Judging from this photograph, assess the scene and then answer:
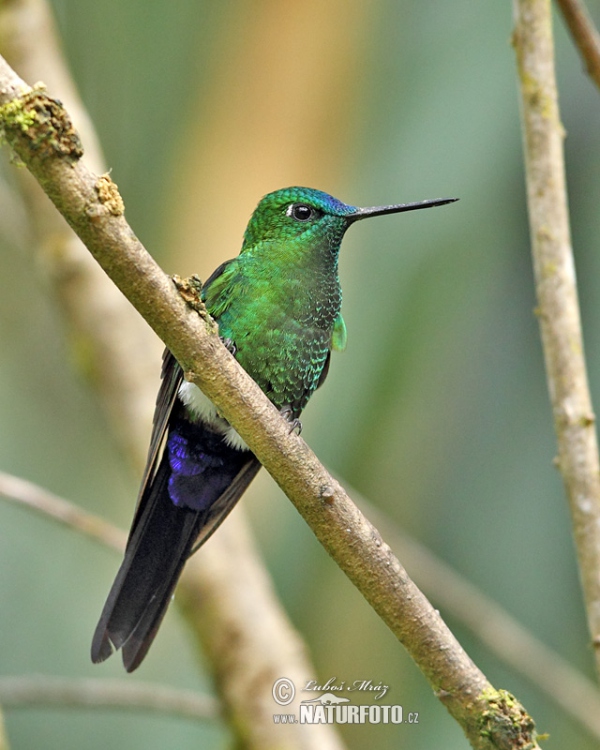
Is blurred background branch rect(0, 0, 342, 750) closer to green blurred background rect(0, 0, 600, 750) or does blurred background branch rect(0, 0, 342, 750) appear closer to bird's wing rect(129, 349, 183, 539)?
green blurred background rect(0, 0, 600, 750)

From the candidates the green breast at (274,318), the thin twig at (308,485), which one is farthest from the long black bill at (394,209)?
the thin twig at (308,485)

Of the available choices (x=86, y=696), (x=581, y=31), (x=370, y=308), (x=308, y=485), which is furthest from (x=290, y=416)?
(x=581, y=31)

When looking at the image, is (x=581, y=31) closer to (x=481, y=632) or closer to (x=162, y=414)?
(x=162, y=414)

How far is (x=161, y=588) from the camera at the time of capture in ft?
8.51

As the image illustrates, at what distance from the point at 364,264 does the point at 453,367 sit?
68 cm

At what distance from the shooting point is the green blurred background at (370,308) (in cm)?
391

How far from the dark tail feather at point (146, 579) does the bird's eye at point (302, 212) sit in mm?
977

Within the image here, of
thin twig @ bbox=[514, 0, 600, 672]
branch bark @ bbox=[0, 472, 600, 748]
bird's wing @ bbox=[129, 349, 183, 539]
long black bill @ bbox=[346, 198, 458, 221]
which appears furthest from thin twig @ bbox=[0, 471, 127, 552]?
thin twig @ bbox=[514, 0, 600, 672]

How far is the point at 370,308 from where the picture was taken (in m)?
4.11

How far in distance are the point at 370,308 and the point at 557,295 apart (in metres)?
1.68

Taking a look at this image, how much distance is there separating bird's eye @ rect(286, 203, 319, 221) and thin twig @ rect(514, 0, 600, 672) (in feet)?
2.24

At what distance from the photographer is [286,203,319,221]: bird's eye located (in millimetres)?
2895

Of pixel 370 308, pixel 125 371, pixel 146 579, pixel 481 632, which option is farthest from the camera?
pixel 370 308

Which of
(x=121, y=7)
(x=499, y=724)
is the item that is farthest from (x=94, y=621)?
(x=121, y=7)
